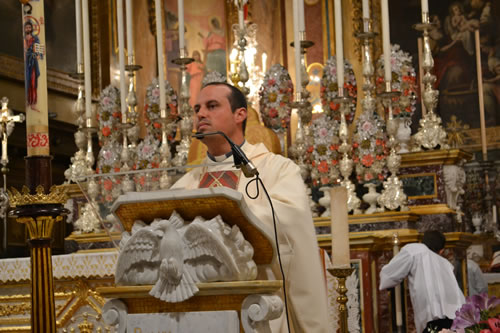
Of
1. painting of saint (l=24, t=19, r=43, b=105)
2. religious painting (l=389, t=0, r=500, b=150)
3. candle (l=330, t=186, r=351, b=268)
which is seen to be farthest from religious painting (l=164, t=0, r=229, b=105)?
painting of saint (l=24, t=19, r=43, b=105)

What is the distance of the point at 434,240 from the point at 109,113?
9.99ft

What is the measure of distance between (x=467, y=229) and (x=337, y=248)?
5.45 m

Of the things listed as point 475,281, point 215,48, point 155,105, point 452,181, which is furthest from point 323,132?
point 215,48

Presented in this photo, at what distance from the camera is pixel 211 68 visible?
38.0 feet

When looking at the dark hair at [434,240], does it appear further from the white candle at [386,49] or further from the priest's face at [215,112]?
the priest's face at [215,112]

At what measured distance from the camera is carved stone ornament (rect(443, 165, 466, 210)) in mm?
6121

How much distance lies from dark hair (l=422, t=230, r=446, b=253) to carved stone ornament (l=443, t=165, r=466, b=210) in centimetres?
53

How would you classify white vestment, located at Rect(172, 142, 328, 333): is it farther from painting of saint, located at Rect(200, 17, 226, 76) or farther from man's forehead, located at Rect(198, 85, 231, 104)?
painting of saint, located at Rect(200, 17, 226, 76)

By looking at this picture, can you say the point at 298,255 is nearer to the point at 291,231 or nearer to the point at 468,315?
the point at 291,231

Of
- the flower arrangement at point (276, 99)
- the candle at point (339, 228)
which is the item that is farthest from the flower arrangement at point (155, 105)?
the candle at point (339, 228)

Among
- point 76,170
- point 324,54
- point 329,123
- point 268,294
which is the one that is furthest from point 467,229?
point 268,294

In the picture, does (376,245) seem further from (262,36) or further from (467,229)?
(262,36)

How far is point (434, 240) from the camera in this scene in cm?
566

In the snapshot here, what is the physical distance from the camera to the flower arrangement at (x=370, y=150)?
6.03 metres
